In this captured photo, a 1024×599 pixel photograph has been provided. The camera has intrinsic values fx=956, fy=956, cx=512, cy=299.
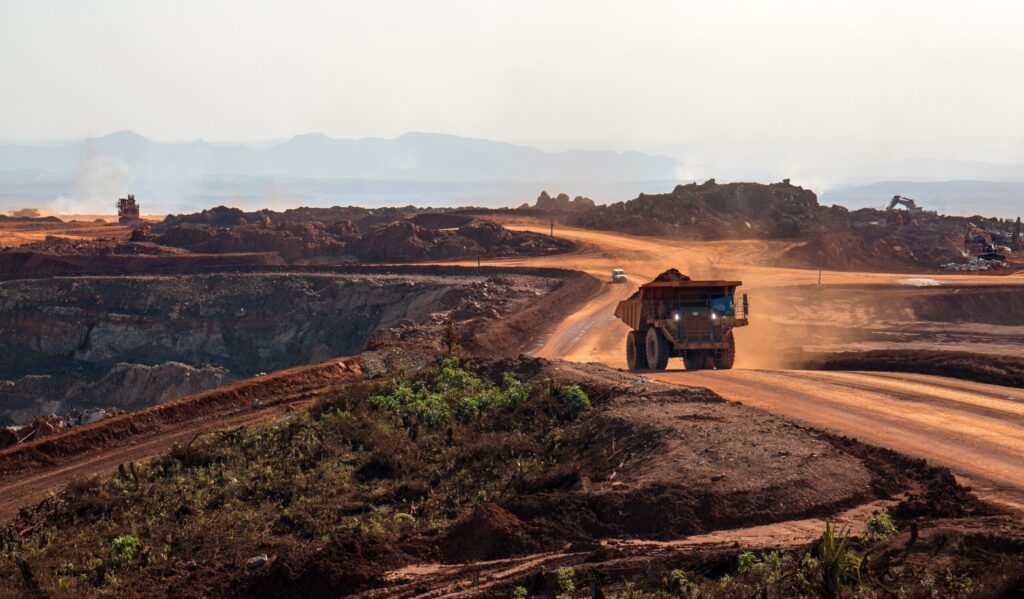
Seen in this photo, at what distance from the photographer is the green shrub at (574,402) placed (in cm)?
1881

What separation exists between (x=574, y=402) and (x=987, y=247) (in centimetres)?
5267

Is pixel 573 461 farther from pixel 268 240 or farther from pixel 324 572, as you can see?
pixel 268 240

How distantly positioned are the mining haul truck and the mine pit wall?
21.8 metres

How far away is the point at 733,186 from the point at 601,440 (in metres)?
66.2

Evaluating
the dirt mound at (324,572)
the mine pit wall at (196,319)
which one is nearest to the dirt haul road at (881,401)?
the dirt mound at (324,572)

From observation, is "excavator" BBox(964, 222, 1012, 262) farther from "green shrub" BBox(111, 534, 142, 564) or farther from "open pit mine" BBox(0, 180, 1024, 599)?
"green shrub" BBox(111, 534, 142, 564)

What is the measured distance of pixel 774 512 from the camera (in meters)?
12.4

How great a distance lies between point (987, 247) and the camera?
62.2 metres

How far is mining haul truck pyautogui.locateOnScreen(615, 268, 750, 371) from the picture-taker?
27156 mm

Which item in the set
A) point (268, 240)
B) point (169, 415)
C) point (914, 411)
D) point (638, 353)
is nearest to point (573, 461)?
point (914, 411)

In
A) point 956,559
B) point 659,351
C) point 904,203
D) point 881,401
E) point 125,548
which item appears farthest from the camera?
point 904,203

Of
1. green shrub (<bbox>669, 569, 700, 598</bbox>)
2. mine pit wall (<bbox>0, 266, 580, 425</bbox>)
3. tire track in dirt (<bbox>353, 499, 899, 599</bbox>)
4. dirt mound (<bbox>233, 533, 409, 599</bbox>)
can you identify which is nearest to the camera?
green shrub (<bbox>669, 569, 700, 598</bbox>)

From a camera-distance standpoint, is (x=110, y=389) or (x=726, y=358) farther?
(x=110, y=389)

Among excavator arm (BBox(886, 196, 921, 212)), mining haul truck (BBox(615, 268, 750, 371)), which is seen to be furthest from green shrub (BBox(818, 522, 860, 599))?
excavator arm (BBox(886, 196, 921, 212))
